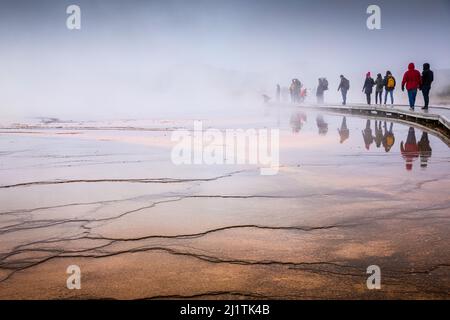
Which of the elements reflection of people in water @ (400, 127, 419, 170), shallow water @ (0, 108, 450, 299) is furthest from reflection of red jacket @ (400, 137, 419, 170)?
shallow water @ (0, 108, 450, 299)

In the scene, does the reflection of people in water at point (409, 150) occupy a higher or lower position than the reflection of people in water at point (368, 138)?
lower

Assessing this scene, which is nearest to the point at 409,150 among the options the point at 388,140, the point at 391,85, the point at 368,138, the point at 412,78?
the point at 388,140

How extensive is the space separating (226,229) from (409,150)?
6.75m

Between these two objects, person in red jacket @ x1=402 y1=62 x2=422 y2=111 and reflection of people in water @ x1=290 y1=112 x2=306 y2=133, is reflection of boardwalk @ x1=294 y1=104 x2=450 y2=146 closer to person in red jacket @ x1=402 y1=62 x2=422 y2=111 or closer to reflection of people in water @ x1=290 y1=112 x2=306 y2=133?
person in red jacket @ x1=402 y1=62 x2=422 y2=111

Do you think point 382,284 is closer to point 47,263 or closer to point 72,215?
point 47,263

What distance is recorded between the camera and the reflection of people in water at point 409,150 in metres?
8.25

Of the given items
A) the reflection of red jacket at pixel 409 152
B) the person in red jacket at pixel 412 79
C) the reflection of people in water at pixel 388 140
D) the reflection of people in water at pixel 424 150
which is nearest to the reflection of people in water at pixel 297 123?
the reflection of people in water at pixel 388 140

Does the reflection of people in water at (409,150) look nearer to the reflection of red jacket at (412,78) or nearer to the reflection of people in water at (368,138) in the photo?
the reflection of people in water at (368,138)

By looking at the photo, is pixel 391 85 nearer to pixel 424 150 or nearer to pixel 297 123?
pixel 297 123

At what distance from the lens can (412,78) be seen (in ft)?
56.3

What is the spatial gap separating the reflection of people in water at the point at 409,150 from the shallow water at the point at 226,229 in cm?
19
